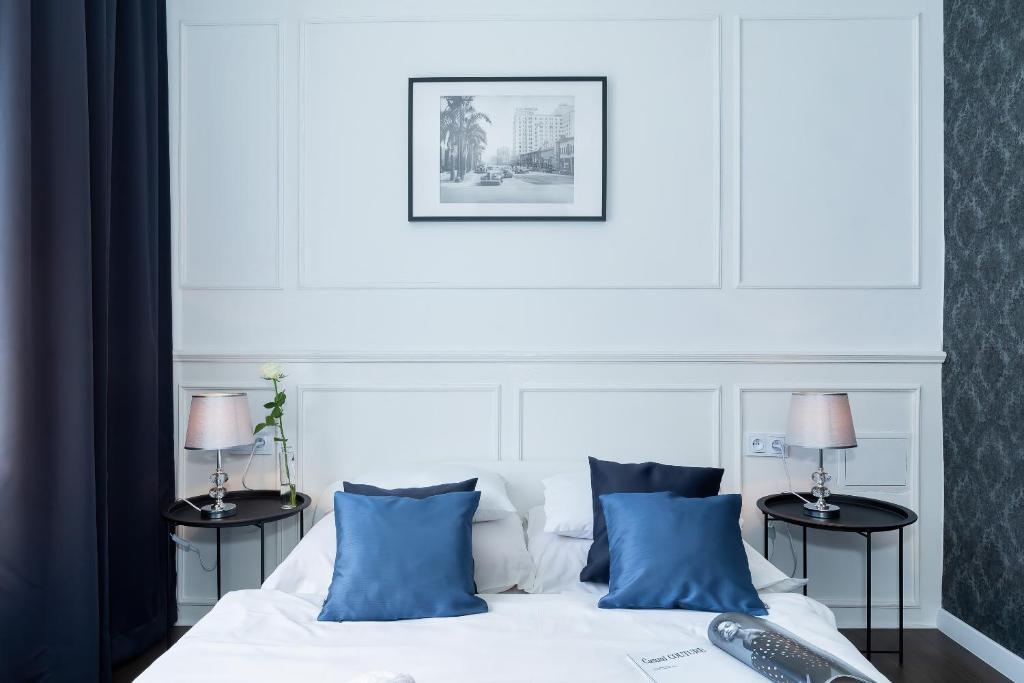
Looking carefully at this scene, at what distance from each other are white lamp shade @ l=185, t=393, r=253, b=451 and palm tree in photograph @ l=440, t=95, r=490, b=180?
4.32 ft

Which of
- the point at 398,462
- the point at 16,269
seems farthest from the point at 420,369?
the point at 16,269

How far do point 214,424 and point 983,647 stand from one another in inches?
122

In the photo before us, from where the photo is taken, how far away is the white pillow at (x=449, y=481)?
220 centimetres

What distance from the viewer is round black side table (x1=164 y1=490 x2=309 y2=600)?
227 cm

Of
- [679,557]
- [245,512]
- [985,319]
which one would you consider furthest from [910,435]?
[245,512]

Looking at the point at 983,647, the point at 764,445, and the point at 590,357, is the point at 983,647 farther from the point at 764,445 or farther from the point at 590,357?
the point at 590,357

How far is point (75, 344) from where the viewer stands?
1.97 metres

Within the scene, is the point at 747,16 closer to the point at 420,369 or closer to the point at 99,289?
the point at 420,369

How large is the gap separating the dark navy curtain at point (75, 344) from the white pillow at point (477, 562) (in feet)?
2.12

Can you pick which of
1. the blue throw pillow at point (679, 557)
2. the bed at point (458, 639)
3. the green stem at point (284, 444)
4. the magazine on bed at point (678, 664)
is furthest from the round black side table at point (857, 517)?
the green stem at point (284, 444)


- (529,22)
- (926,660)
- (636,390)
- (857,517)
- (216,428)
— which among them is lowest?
(926,660)

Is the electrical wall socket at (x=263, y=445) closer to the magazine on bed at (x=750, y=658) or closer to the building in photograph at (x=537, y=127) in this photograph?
the building in photograph at (x=537, y=127)

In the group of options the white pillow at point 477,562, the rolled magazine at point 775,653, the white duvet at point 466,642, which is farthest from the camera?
the white pillow at point 477,562

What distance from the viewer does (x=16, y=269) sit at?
1.79 m
